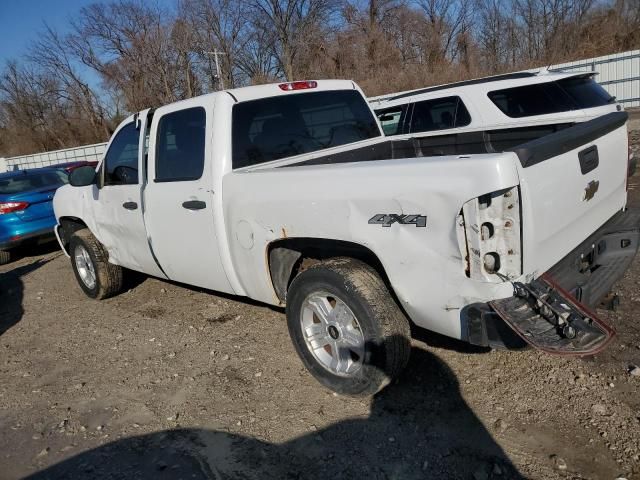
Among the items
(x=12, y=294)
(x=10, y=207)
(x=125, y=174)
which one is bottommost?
(x=12, y=294)

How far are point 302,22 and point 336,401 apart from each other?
130 ft

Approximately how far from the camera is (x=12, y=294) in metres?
7.02

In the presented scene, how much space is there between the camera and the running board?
8.10ft

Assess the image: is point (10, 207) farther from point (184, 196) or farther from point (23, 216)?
point (184, 196)

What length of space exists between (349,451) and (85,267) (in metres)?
4.43

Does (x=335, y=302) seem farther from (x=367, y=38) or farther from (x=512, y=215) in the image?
(x=367, y=38)

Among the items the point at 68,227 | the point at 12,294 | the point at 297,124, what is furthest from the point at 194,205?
the point at 12,294

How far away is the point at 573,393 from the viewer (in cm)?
320

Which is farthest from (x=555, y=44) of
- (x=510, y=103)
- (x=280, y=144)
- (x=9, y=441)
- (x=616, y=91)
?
(x=9, y=441)

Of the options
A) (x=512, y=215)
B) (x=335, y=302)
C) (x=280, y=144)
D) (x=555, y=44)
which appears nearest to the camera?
(x=512, y=215)

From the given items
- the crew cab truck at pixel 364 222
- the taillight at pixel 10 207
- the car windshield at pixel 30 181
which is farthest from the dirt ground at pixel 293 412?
the car windshield at pixel 30 181

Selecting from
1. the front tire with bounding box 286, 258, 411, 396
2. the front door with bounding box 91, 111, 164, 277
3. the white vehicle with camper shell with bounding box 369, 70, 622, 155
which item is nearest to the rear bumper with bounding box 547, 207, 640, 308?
the front tire with bounding box 286, 258, 411, 396

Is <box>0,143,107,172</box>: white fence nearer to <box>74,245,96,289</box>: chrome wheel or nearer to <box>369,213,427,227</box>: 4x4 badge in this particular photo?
<box>74,245,96,289</box>: chrome wheel

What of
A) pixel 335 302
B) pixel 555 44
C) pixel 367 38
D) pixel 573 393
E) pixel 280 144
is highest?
pixel 367 38
